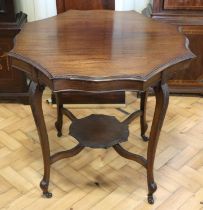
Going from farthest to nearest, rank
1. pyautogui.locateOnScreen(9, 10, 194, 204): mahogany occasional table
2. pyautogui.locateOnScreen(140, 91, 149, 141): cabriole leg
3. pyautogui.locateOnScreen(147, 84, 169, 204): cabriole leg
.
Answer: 1. pyautogui.locateOnScreen(140, 91, 149, 141): cabriole leg
2. pyautogui.locateOnScreen(147, 84, 169, 204): cabriole leg
3. pyautogui.locateOnScreen(9, 10, 194, 204): mahogany occasional table

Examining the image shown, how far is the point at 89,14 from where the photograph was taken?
1629mm

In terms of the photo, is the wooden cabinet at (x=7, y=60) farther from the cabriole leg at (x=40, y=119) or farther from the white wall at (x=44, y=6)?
the cabriole leg at (x=40, y=119)

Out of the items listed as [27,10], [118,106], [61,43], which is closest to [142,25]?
[61,43]

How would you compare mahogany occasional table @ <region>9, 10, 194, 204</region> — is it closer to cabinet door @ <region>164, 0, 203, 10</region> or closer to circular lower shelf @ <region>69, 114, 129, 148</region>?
circular lower shelf @ <region>69, 114, 129, 148</region>

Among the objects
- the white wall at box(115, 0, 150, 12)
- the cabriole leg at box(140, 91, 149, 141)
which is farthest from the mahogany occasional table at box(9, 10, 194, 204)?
the white wall at box(115, 0, 150, 12)

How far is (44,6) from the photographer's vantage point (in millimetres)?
2162

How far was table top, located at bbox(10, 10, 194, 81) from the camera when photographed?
1.15 meters

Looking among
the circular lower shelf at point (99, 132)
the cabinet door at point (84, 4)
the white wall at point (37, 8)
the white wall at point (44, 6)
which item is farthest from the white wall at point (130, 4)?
the circular lower shelf at point (99, 132)

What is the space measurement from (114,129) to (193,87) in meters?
0.79

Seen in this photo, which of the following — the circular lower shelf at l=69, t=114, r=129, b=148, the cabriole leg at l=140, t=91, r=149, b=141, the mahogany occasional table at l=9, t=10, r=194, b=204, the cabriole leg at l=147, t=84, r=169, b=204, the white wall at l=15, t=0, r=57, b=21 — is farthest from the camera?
the white wall at l=15, t=0, r=57, b=21

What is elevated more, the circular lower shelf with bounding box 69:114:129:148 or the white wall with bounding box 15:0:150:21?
the white wall with bounding box 15:0:150:21

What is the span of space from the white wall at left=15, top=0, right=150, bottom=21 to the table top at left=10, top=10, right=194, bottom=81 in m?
0.56

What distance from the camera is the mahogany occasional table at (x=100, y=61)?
3.72 feet

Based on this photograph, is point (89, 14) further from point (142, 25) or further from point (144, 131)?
point (144, 131)
